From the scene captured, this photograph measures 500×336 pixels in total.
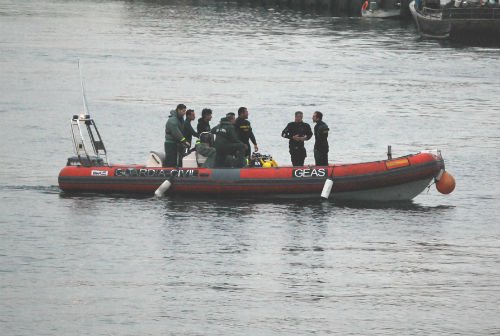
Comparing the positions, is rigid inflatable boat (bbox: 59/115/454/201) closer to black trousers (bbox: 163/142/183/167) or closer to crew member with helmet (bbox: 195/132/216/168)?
crew member with helmet (bbox: 195/132/216/168)

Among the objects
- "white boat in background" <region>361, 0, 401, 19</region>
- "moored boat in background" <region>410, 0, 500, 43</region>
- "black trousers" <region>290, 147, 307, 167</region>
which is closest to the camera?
"black trousers" <region>290, 147, 307, 167</region>

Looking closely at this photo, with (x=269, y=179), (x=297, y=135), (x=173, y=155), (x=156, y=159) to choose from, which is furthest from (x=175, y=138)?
(x=297, y=135)

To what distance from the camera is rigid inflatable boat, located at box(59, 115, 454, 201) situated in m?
Answer: 20.9

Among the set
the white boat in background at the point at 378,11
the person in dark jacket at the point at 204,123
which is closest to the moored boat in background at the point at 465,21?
the white boat in background at the point at 378,11

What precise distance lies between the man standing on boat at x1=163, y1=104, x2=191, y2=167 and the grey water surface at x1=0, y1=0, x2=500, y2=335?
2.84 ft

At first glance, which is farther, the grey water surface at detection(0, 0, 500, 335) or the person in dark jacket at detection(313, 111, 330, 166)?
the person in dark jacket at detection(313, 111, 330, 166)

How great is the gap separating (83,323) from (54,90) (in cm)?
2980

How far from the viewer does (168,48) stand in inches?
2457

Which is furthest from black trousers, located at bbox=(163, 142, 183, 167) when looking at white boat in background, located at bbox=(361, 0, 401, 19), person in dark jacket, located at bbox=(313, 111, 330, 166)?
white boat in background, located at bbox=(361, 0, 401, 19)

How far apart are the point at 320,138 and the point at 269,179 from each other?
1.48 meters

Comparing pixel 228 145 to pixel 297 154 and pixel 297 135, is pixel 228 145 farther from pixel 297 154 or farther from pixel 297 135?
pixel 297 154

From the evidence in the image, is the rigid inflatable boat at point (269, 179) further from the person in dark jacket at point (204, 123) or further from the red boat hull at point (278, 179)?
the person in dark jacket at point (204, 123)

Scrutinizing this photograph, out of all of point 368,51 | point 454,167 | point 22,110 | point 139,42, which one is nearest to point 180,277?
point 454,167

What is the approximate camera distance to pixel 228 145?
21.2 metres
